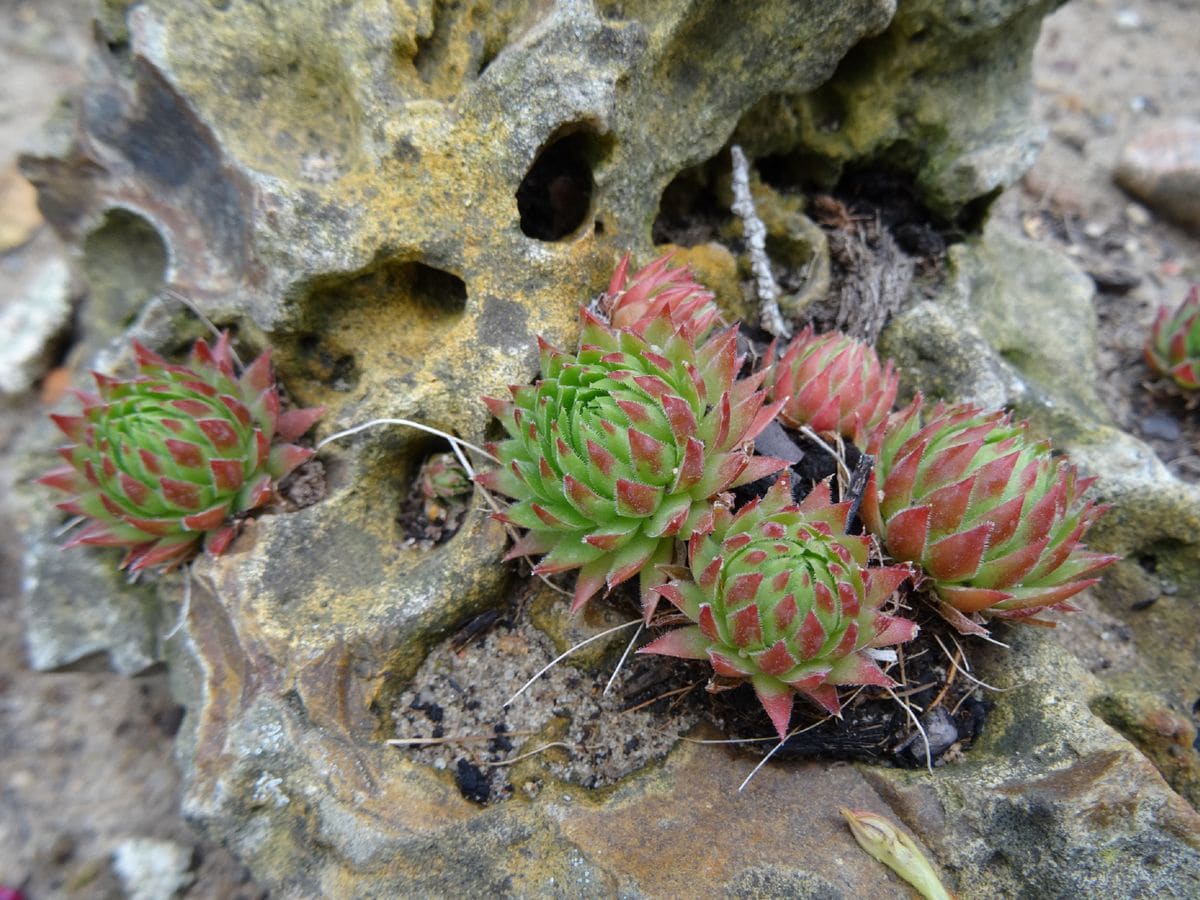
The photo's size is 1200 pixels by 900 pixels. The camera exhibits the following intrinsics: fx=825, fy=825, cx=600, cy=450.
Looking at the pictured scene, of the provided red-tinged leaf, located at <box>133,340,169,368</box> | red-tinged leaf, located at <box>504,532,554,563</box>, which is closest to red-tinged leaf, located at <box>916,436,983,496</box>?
red-tinged leaf, located at <box>504,532,554,563</box>

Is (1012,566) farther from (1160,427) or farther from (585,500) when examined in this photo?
(1160,427)

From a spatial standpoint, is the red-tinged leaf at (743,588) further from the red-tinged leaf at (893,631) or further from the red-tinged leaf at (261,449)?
the red-tinged leaf at (261,449)

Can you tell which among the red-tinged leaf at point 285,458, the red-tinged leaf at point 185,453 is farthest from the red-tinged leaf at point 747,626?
the red-tinged leaf at point 185,453

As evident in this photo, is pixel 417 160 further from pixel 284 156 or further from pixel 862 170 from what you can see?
pixel 862 170

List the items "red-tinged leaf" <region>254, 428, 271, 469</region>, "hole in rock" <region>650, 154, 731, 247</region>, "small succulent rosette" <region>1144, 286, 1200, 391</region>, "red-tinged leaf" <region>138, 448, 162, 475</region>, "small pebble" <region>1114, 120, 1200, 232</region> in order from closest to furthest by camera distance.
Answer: "red-tinged leaf" <region>138, 448, 162, 475</region>
"red-tinged leaf" <region>254, 428, 271, 469</region>
"hole in rock" <region>650, 154, 731, 247</region>
"small succulent rosette" <region>1144, 286, 1200, 391</region>
"small pebble" <region>1114, 120, 1200, 232</region>

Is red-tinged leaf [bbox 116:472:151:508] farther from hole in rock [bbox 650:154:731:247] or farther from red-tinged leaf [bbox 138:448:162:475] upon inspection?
hole in rock [bbox 650:154:731:247]

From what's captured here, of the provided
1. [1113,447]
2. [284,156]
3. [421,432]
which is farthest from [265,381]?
[1113,447]
